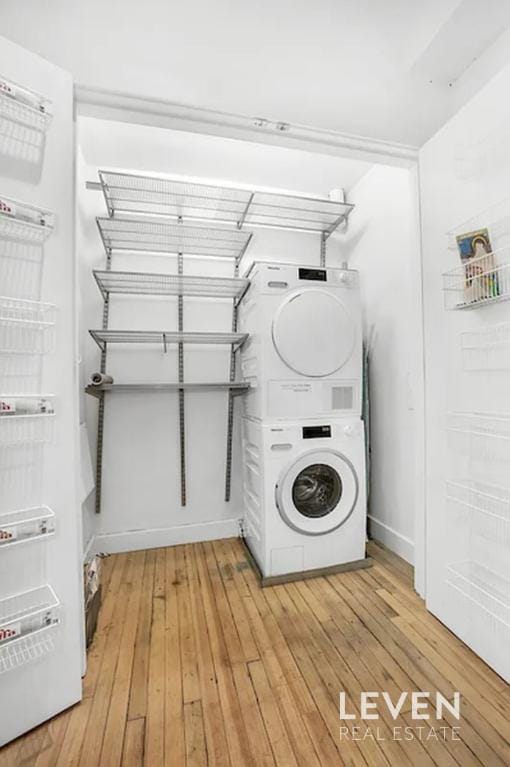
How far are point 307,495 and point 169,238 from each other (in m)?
1.95

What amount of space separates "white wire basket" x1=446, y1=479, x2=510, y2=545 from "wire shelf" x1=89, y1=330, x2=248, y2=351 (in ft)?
4.89

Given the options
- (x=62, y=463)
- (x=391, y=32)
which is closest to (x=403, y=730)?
(x=62, y=463)

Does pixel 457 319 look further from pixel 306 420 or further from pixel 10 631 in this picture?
pixel 10 631

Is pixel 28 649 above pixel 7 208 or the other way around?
the other way around

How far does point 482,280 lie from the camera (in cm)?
138

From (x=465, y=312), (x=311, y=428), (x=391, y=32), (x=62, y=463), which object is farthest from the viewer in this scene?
(x=311, y=428)

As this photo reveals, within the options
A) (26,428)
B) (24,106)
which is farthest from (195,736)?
(24,106)

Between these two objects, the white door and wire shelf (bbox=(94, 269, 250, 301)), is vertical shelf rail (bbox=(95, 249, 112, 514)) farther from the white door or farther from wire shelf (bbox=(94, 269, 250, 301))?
the white door

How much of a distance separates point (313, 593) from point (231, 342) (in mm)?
1664

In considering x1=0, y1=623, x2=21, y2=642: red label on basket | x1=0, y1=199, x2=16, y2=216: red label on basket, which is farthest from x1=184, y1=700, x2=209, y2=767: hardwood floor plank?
x1=0, y1=199, x2=16, y2=216: red label on basket

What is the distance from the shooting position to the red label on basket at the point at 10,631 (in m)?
1.08

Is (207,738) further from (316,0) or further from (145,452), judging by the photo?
(316,0)

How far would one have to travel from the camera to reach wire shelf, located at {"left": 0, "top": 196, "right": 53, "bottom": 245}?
110 centimetres

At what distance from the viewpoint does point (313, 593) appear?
6.31ft
